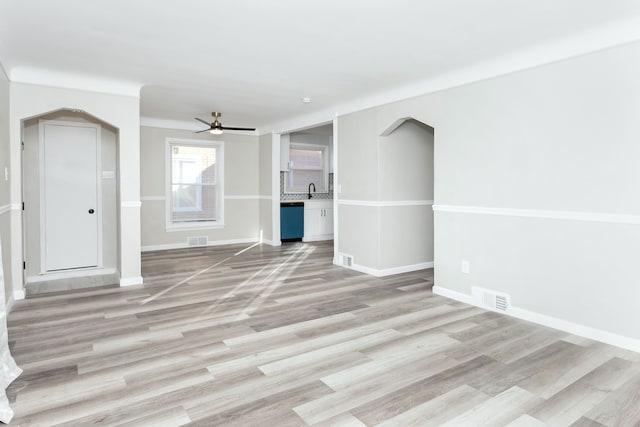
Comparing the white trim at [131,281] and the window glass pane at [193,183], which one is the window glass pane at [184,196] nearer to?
the window glass pane at [193,183]

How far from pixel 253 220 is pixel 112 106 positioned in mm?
4339

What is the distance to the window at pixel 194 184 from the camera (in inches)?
306

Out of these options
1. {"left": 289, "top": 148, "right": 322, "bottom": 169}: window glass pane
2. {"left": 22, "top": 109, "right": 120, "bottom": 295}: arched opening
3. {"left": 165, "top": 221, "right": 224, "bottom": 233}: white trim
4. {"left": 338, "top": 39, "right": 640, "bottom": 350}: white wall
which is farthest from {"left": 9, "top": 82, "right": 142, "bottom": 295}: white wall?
{"left": 289, "top": 148, "right": 322, "bottom": 169}: window glass pane

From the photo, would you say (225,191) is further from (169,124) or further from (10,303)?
(10,303)

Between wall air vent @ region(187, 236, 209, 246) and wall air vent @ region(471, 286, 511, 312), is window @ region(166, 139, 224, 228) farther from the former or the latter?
wall air vent @ region(471, 286, 511, 312)

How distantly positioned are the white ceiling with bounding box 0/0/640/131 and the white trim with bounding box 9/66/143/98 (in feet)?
0.04

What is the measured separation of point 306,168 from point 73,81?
17.8ft

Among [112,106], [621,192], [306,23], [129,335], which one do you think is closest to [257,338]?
[129,335]

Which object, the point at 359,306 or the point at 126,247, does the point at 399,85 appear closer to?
the point at 359,306

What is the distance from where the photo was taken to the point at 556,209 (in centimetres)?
341

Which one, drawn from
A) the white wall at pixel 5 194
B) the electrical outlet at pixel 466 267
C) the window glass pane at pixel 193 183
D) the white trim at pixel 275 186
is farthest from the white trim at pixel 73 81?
the electrical outlet at pixel 466 267

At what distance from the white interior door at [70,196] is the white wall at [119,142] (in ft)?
2.07

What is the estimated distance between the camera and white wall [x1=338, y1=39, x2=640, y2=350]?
3.01 metres

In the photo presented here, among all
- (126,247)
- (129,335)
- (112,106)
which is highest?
(112,106)
